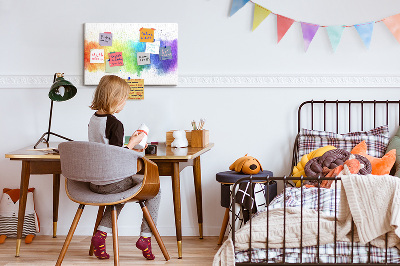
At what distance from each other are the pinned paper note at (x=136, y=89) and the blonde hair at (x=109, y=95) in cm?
84

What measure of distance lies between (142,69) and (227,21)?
0.68 metres

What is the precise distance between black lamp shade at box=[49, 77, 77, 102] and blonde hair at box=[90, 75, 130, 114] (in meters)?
0.60

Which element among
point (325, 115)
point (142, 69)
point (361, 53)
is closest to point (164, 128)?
point (142, 69)

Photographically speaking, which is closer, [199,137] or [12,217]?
[199,137]

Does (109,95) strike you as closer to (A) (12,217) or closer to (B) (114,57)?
(B) (114,57)

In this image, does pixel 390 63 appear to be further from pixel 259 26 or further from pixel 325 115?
pixel 259 26

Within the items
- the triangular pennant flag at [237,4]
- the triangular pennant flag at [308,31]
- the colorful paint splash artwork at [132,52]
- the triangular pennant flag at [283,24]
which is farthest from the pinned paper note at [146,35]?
the triangular pennant flag at [308,31]

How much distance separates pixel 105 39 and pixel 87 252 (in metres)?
1.45

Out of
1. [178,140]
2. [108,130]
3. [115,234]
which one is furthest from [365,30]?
[115,234]

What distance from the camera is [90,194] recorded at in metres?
2.78

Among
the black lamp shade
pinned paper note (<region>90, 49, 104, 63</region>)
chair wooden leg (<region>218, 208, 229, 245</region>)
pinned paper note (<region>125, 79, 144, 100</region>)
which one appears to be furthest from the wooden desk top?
pinned paper note (<region>90, 49, 104, 63</region>)

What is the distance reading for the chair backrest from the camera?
263 cm

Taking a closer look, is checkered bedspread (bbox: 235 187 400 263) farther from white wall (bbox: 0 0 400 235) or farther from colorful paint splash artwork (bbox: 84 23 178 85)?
colorful paint splash artwork (bbox: 84 23 178 85)

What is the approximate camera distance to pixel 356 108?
3.75 m
